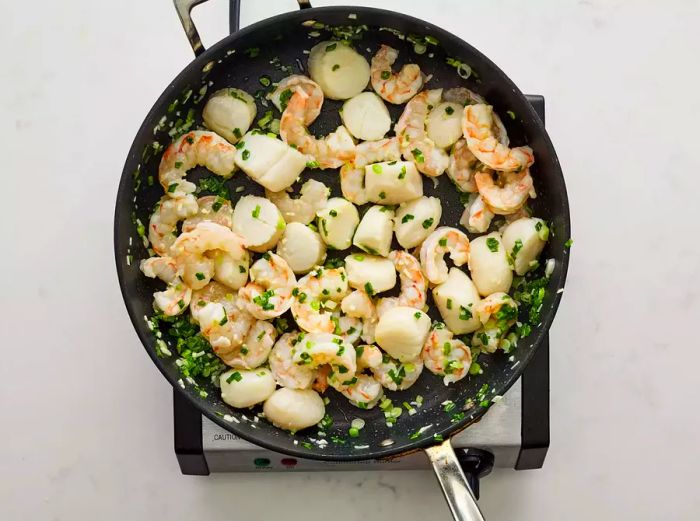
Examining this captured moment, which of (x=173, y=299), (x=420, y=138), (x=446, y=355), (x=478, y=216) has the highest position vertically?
(x=420, y=138)

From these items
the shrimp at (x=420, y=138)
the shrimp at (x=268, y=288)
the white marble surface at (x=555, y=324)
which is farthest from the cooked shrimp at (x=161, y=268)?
the shrimp at (x=420, y=138)

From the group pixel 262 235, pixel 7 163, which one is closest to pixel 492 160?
pixel 262 235

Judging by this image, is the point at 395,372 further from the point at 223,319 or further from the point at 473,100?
the point at 473,100

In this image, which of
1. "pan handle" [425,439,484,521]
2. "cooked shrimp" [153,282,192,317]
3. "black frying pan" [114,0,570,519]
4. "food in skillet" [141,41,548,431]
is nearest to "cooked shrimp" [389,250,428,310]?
"food in skillet" [141,41,548,431]

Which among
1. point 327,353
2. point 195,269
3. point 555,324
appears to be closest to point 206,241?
point 195,269

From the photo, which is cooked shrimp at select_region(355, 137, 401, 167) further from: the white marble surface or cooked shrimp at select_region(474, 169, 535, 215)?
the white marble surface

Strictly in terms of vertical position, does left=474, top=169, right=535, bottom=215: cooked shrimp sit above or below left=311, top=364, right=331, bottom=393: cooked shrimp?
above

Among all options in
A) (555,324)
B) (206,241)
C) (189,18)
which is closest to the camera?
(189,18)
